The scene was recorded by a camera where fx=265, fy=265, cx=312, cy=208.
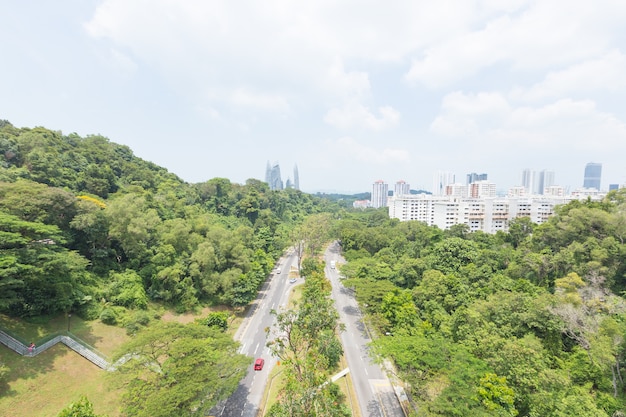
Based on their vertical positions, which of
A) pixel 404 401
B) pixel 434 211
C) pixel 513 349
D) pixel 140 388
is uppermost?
pixel 434 211

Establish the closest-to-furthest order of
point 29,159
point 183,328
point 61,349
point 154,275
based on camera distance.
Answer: point 183,328 → point 61,349 → point 154,275 → point 29,159

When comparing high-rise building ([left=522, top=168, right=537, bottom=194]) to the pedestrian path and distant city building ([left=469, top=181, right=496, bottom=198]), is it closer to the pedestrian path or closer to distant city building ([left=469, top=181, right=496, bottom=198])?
distant city building ([left=469, top=181, right=496, bottom=198])

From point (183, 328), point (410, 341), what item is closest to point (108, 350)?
point (183, 328)

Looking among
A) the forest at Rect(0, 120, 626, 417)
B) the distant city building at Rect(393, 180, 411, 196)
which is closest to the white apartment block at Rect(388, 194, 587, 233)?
the forest at Rect(0, 120, 626, 417)

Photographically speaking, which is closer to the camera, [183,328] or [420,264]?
[183,328]

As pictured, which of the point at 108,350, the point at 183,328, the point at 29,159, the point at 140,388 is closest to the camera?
the point at 140,388

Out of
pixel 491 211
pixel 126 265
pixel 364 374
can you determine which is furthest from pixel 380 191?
pixel 126 265

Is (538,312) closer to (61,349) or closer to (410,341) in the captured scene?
(410,341)

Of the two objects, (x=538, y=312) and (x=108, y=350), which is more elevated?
(x=538, y=312)
